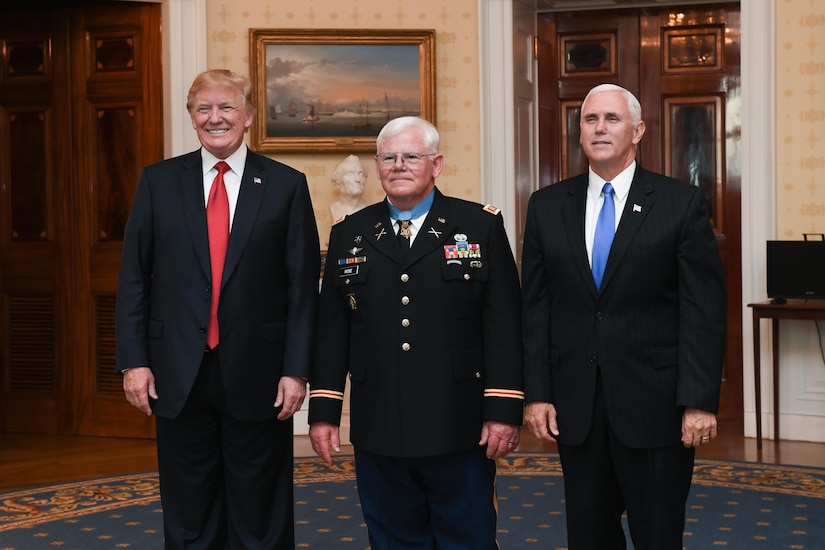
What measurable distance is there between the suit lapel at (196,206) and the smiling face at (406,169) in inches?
20.7

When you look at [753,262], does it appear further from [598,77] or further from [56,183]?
[56,183]

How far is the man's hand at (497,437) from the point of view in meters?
2.84

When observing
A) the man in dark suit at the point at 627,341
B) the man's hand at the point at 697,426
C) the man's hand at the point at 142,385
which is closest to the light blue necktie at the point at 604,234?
the man in dark suit at the point at 627,341

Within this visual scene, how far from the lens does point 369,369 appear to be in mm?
2893

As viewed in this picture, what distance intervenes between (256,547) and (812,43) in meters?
4.78

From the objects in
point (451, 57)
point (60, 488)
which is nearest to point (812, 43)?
point (451, 57)

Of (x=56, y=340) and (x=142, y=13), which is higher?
(x=142, y=13)

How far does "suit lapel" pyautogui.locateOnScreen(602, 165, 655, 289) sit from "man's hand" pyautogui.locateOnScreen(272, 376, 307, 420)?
0.87 metres

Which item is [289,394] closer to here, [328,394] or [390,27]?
[328,394]

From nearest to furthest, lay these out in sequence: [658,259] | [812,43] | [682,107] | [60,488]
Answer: [658,259] → [60,488] → [812,43] → [682,107]

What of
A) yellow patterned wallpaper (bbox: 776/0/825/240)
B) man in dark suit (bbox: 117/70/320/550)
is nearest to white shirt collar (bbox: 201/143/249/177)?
man in dark suit (bbox: 117/70/320/550)

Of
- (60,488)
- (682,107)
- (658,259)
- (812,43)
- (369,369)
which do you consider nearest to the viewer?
(658,259)

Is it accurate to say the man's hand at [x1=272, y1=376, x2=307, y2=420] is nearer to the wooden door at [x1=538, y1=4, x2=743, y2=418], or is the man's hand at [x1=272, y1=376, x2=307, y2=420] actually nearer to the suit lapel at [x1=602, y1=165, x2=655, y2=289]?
the suit lapel at [x1=602, y1=165, x2=655, y2=289]

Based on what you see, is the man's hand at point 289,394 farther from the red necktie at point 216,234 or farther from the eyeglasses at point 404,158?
the eyeglasses at point 404,158
